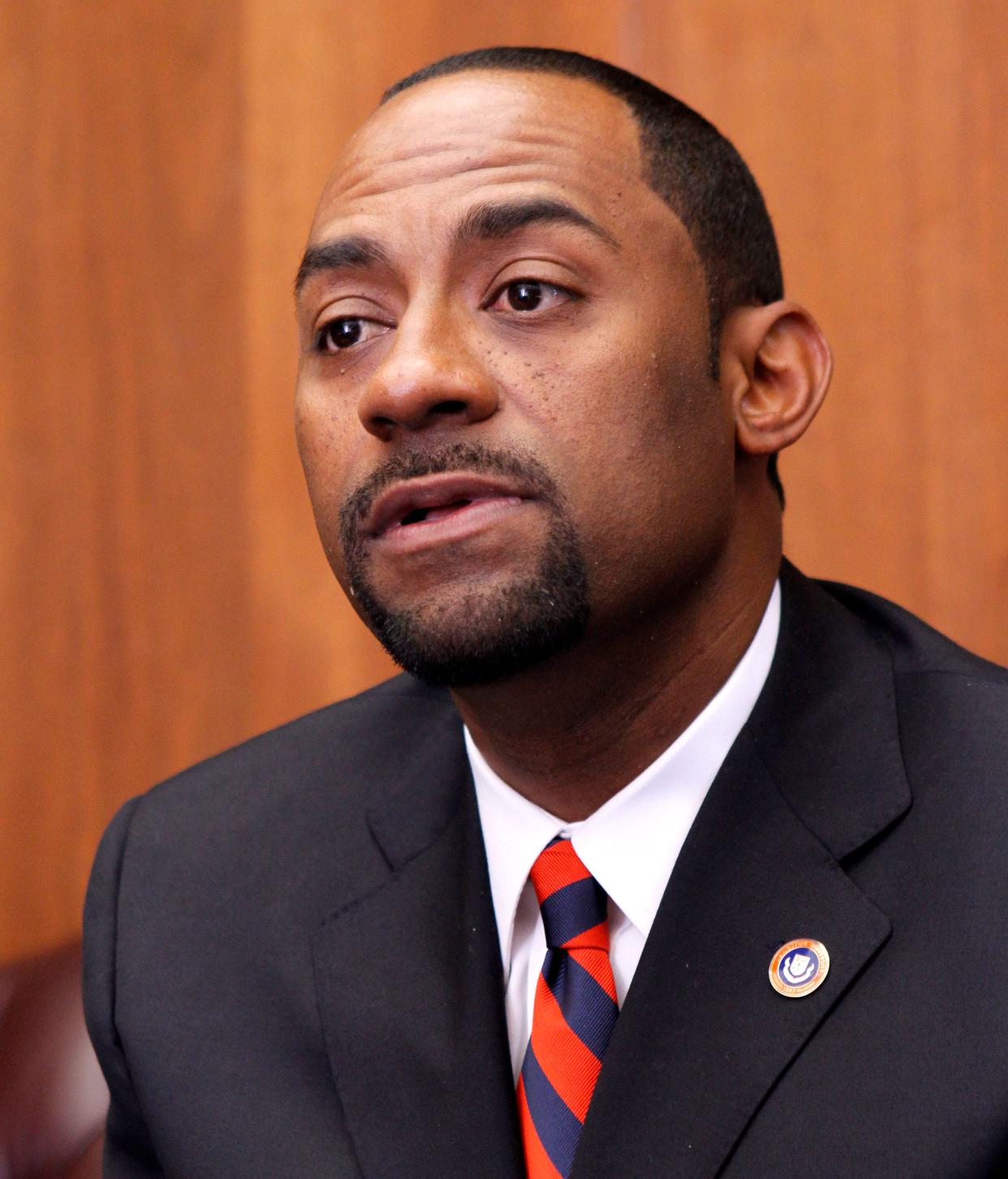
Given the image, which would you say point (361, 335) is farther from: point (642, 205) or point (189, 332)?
point (189, 332)

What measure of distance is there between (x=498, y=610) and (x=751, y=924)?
0.32m

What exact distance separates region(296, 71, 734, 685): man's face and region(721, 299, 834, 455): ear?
44 millimetres

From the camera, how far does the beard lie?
1165mm

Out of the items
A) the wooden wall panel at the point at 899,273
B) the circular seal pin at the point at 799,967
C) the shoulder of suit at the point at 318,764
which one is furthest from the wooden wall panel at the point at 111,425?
the circular seal pin at the point at 799,967

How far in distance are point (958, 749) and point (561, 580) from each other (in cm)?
37

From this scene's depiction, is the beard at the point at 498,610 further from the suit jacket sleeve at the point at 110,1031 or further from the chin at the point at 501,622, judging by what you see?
the suit jacket sleeve at the point at 110,1031

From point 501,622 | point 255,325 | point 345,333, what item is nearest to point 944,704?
point 501,622

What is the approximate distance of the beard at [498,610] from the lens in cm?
117

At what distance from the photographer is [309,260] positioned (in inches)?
52.7

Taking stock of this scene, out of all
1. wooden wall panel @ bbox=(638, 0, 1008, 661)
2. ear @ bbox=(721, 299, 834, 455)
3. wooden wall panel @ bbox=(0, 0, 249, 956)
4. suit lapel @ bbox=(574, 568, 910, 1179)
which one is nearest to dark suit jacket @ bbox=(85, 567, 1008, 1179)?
suit lapel @ bbox=(574, 568, 910, 1179)

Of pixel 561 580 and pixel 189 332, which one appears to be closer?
pixel 561 580

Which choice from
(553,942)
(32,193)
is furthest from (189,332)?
(553,942)

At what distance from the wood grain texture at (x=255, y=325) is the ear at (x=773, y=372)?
608mm

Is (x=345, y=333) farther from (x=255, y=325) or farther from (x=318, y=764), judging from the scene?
(x=255, y=325)
